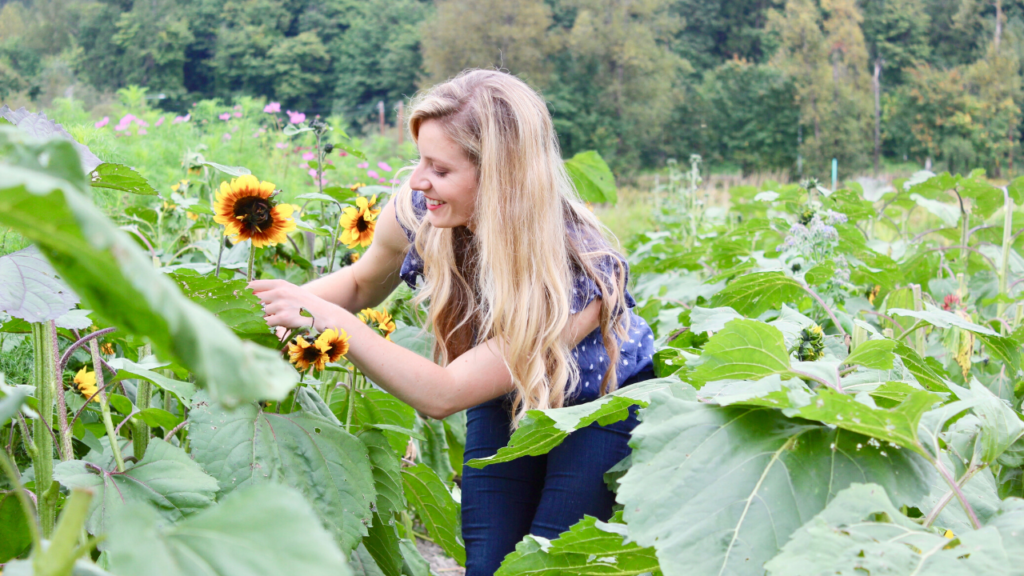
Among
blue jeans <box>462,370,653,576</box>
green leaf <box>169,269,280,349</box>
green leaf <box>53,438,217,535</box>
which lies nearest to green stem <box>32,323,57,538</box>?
green leaf <box>53,438,217,535</box>

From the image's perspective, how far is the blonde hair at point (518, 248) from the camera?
1646mm

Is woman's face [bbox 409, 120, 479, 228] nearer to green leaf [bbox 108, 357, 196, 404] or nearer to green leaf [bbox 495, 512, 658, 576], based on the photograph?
green leaf [bbox 108, 357, 196, 404]

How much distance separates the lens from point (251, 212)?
1.25 metres

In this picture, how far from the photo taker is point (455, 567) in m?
2.39

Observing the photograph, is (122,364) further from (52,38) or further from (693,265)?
(52,38)

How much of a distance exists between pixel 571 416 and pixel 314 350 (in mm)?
471

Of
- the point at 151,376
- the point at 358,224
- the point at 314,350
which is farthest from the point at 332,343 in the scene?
the point at 358,224

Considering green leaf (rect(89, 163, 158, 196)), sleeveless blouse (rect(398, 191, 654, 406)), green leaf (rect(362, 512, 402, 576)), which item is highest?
green leaf (rect(89, 163, 158, 196))

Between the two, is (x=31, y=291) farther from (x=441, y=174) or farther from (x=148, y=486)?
(x=441, y=174)

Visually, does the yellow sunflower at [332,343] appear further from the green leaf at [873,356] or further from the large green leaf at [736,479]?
the green leaf at [873,356]

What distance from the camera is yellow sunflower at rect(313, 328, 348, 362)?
124cm

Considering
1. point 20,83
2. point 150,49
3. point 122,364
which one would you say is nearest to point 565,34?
point 150,49

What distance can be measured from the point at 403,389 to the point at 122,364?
520 mm

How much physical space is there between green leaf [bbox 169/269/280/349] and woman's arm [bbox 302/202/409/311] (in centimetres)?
70
